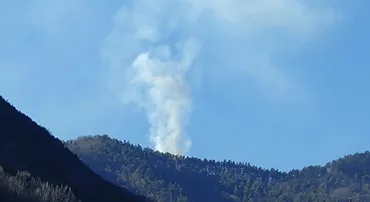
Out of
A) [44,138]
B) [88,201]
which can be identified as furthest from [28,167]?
[44,138]

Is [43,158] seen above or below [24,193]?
above

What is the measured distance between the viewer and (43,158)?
129 ft

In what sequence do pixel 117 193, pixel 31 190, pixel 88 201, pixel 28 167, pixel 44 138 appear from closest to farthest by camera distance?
pixel 31 190, pixel 88 201, pixel 28 167, pixel 117 193, pixel 44 138

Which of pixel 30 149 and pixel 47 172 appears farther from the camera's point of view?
pixel 30 149

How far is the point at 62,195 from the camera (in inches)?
850

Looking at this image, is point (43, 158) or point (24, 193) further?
point (43, 158)

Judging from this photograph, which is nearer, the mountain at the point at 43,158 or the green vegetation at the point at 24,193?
the green vegetation at the point at 24,193

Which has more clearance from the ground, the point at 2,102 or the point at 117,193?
the point at 2,102

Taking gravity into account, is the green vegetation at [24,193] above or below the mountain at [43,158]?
below

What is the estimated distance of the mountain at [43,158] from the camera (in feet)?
113

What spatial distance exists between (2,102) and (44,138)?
223 inches

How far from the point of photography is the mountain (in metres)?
34.4

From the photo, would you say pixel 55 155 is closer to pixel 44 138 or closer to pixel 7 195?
pixel 44 138

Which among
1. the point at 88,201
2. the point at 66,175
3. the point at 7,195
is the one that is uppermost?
the point at 66,175
